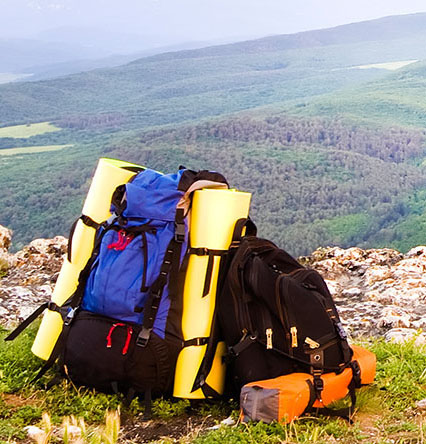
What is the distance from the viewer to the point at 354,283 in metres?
7.58

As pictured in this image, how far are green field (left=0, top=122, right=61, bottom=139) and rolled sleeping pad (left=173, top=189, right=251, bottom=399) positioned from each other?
137552 millimetres

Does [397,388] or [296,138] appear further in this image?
[296,138]

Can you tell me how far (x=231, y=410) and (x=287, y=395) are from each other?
618 millimetres

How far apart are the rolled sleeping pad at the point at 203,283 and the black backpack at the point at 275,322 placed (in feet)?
0.33

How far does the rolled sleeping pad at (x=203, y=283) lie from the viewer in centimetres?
405

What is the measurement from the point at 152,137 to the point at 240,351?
326 ft

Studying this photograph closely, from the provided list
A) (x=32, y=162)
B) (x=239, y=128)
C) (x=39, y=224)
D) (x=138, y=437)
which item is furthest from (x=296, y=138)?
(x=138, y=437)

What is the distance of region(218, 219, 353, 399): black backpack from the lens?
3814 millimetres

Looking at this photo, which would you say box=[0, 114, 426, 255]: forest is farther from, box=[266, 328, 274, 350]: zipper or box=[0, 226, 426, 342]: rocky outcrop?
box=[266, 328, 274, 350]: zipper

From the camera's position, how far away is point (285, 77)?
7333 inches

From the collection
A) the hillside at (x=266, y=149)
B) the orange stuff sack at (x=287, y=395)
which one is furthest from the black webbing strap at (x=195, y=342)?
the hillside at (x=266, y=149)

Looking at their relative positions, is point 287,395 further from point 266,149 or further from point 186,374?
point 266,149

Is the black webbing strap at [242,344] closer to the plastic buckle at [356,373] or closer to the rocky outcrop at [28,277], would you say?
the plastic buckle at [356,373]

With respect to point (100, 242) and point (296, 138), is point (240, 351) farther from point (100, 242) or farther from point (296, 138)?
point (296, 138)
